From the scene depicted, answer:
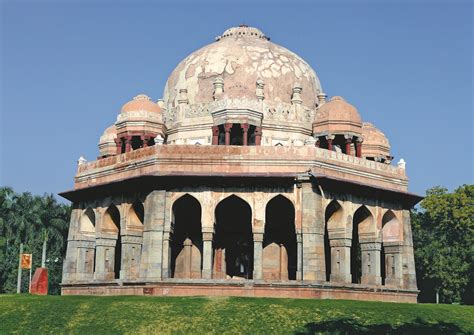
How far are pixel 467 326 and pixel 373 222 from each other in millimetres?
9855

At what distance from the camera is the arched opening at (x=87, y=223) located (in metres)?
33.0

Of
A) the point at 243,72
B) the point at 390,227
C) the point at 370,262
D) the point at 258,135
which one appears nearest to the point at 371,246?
the point at 370,262

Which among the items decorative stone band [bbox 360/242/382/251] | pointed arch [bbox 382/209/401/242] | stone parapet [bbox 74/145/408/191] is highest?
stone parapet [bbox 74/145/408/191]

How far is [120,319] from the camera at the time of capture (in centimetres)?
2164

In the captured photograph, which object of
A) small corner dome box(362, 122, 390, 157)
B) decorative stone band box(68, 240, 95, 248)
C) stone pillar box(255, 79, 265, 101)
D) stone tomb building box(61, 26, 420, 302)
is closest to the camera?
stone tomb building box(61, 26, 420, 302)

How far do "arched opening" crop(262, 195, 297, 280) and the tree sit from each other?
1775 cm

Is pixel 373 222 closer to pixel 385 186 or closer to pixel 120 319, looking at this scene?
pixel 385 186

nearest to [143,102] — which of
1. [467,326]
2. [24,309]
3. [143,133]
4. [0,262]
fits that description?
[143,133]

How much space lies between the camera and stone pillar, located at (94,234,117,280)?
31.1 m

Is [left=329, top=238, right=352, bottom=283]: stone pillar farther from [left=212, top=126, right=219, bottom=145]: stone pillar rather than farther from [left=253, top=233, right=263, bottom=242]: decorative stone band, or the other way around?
[left=212, top=126, right=219, bottom=145]: stone pillar

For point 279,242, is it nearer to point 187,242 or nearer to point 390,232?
point 187,242

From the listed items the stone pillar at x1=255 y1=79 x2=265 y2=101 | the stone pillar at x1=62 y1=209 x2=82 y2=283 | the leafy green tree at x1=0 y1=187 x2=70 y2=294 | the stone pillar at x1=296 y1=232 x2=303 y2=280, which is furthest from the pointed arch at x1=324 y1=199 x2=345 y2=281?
the leafy green tree at x1=0 y1=187 x2=70 y2=294

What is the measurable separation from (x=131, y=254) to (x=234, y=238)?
4.81 metres

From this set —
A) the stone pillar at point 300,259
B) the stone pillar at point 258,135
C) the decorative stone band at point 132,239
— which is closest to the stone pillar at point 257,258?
the stone pillar at point 300,259
